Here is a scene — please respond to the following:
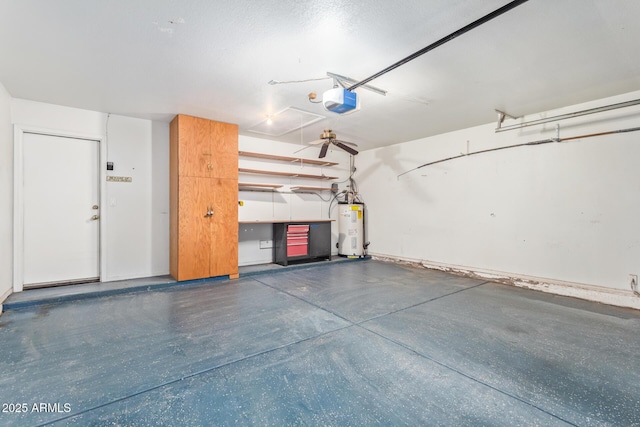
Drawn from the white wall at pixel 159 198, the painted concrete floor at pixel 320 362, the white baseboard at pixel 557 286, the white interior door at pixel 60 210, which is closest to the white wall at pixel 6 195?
the white interior door at pixel 60 210

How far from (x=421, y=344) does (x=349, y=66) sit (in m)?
2.71

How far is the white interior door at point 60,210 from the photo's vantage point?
13.0 ft

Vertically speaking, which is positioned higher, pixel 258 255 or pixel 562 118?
pixel 562 118

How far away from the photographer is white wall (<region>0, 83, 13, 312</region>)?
3.41 metres

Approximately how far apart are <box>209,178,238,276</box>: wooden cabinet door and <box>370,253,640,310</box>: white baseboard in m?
3.83

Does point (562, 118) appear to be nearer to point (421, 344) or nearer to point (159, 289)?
point (421, 344)

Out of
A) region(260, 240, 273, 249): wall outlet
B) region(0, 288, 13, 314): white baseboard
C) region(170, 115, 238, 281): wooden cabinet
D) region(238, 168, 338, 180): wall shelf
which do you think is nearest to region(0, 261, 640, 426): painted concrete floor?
region(0, 288, 13, 314): white baseboard

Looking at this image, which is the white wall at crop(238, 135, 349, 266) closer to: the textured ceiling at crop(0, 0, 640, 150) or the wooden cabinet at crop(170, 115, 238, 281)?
the wooden cabinet at crop(170, 115, 238, 281)

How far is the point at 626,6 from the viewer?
2070 millimetres

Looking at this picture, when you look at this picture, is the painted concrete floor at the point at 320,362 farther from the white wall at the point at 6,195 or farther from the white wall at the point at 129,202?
the white wall at the point at 129,202

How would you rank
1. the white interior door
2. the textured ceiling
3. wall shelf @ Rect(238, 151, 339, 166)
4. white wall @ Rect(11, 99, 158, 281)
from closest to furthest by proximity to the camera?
the textured ceiling
the white interior door
white wall @ Rect(11, 99, 158, 281)
wall shelf @ Rect(238, 151, 339, 166)

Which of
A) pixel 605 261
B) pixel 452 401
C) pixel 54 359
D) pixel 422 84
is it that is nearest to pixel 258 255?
pixel 54 359

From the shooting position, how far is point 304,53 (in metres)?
2.70

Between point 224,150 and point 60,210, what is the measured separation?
2.45 meters
